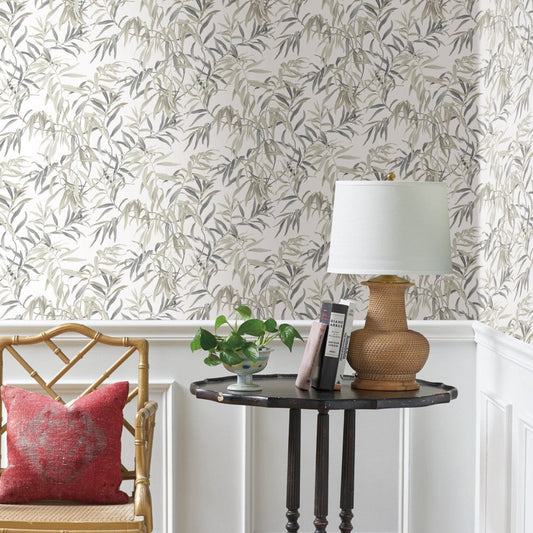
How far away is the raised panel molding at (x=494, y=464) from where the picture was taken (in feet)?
8.45

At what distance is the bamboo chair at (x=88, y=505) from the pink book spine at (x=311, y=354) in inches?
18.2

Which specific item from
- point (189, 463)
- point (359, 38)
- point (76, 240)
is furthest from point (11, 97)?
point (189, 463)

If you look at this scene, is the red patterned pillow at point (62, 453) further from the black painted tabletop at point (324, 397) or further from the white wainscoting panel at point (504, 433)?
the white wainscoting panel at point (504, 433)

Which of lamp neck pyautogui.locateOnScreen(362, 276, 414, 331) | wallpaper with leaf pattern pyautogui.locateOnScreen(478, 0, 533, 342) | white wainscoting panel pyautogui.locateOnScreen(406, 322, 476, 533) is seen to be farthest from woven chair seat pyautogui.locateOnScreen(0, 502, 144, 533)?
wallpaper with leaf pattern pyautogui.locateOnScreen(478, 0, 533, 342)

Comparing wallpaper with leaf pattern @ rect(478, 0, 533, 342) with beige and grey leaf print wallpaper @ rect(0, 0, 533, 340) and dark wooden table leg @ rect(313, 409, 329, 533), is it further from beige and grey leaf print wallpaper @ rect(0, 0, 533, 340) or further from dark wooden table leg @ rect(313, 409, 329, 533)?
dark wooden table leg @ rect(313, 409, 329, 533)

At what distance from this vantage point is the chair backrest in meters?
2.68

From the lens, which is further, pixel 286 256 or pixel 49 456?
pixel 286 256

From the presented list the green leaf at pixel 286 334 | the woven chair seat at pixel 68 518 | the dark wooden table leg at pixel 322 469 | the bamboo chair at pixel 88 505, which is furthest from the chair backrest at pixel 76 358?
the dark wooden table leg at pixel 322 469

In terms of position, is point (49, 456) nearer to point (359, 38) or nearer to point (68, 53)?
point (68, 53)

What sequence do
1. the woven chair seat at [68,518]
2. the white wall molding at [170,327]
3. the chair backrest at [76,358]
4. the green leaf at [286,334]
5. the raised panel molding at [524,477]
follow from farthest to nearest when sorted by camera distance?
the white wall molding at [170,327] → the chair backrest at [76,358] → the green leaf at [286,334] → the raised panel molding at [524,477] → the woven chair seat at [68,518]

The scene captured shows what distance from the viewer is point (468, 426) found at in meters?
2.98

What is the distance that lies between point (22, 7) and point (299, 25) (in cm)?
96

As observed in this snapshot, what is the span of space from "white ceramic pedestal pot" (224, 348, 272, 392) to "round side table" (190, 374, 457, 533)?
0.11ft

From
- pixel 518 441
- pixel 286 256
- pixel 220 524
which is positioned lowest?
pixel 220 524
